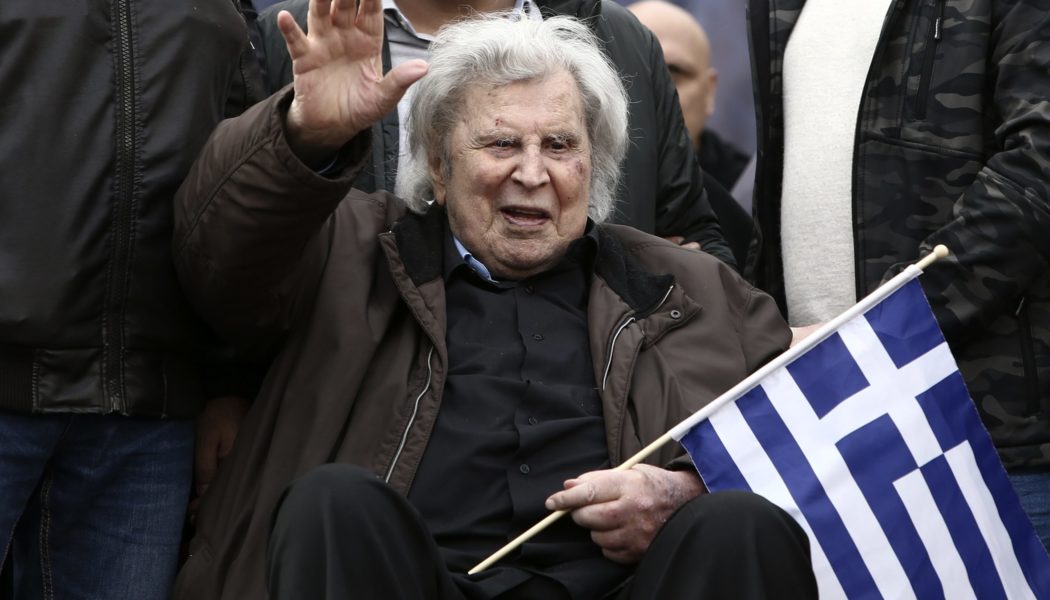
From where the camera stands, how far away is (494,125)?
397 centimetres

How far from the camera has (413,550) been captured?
3.10 metres

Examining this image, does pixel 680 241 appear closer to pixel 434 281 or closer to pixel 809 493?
pixel 434 281

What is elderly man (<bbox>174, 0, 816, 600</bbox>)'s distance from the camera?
3119 mm

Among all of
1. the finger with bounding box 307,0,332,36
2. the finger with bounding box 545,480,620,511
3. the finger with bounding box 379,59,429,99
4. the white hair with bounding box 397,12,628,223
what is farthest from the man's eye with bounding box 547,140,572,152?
the finger with bounding box 545,480,620,511

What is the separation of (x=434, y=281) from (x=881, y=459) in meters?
1.07

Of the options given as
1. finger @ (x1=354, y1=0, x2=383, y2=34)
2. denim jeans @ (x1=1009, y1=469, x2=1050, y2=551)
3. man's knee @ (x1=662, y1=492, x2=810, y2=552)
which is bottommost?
denim jeans @ (x1=1009, y1=469, x2=1050, y2=551)

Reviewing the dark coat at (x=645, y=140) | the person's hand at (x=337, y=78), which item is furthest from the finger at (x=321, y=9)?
the dark coat at (x=645, y=140)

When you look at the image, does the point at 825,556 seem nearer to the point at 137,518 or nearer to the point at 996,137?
the point at 996,137

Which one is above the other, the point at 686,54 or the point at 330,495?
the point at 330,495

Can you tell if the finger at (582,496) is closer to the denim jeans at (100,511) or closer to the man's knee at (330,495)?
the man's knee at (330,495)

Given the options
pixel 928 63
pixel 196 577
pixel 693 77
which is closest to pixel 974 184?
pixel 928 63

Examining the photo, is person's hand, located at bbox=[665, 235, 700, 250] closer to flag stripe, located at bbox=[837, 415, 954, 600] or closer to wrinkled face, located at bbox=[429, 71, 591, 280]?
wrinkled face, located at bbox=[429, 71, 591, 280]

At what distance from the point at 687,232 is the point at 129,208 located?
1854 millimetres

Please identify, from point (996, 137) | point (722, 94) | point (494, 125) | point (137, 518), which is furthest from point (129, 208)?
point (722, 94)
